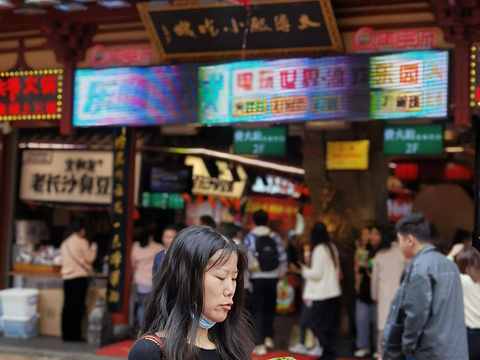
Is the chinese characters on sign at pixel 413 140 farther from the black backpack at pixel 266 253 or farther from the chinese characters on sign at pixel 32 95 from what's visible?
the chinese characters on sign at pixel 32 95

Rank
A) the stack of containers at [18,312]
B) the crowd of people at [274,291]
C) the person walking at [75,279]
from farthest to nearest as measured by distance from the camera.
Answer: the stack of containers at [18,312] → the person walking at [75,279] → the crowd of people at [274,291]

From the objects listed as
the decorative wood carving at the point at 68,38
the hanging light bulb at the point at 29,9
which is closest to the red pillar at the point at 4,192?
the decorative wood carving at the point at 68,38

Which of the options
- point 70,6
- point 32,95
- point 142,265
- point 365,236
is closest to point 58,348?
point 142,265

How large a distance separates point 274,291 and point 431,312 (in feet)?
15.9

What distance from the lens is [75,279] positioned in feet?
37.9

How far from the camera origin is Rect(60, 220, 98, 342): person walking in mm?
11523

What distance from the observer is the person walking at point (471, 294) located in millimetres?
6859

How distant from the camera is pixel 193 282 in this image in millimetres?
3098

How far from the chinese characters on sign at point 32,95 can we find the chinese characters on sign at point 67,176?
1.63m

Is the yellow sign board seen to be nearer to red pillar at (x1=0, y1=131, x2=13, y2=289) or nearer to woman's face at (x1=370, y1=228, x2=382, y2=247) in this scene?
woman's face at (x1=370, y1=228, x2=382, y2=247)

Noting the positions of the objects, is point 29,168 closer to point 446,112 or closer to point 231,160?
point 231,160

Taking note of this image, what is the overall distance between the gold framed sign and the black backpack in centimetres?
252

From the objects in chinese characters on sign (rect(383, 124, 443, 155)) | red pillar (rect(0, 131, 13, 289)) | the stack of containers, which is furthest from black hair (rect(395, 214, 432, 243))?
red pillar (rect(0, 131, 13, 289))

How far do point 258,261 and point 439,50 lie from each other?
3652mm
